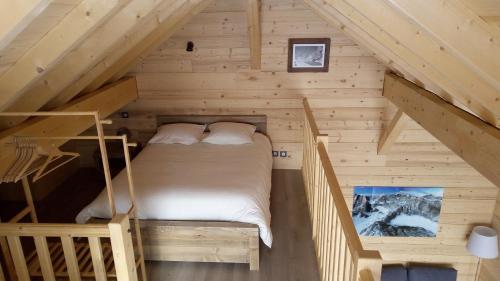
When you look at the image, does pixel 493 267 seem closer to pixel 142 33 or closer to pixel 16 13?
pixel 142 33

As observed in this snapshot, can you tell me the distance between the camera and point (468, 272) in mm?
4629

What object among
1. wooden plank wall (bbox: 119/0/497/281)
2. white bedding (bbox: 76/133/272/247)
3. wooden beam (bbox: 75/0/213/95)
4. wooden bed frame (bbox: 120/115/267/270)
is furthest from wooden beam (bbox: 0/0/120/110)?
wooden plank wall (bbox: 119/0/497/281)

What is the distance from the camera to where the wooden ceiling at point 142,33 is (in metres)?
1.52

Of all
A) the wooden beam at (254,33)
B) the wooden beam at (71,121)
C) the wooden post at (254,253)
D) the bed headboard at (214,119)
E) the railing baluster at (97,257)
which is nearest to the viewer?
the railing baluster at (97,257)

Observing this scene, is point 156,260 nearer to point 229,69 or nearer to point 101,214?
point 101,214

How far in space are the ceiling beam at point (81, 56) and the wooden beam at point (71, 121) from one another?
11 cm

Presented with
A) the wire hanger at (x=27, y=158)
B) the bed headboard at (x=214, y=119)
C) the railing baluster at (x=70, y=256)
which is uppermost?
the wire hanger at (x=27, y=158)

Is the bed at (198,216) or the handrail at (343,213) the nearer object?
the handrail at (343,213)

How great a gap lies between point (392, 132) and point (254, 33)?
6.09ft

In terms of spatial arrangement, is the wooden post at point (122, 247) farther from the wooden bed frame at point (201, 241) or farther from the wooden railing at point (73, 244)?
the wooden bed frame at point (201, 241)

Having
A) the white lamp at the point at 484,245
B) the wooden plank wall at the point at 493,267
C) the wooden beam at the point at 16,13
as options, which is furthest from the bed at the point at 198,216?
the wooden plank wall at the point at 493,267

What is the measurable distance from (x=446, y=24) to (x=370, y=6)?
0.59m

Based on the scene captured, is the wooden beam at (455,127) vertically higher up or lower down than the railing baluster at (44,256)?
higher up

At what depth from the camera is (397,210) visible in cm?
473
